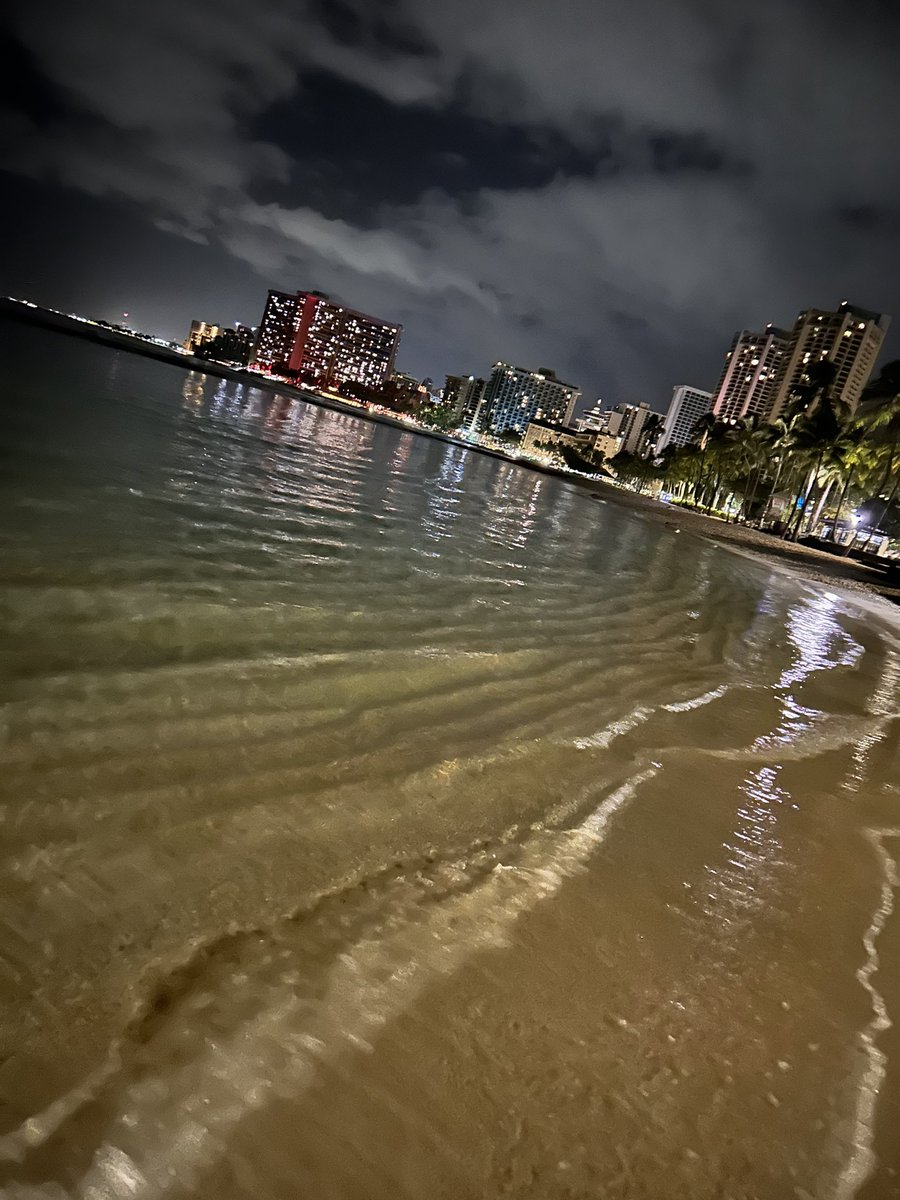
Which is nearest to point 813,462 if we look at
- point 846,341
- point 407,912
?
point 407,912

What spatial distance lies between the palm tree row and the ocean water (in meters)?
56.9

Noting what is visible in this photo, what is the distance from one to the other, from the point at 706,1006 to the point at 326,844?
6.79 ft

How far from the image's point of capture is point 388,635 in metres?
7.49

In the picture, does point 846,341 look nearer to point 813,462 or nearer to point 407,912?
point 813,462

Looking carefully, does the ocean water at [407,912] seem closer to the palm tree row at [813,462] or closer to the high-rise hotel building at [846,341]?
the palm tree row at [813,462]

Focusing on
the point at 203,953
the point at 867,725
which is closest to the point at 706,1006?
the point at 203,953

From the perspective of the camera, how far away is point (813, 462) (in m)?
67.8

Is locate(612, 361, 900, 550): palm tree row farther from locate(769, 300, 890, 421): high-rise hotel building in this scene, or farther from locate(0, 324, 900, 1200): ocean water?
locate(769, 300, 890, 421): high-rise hotel building

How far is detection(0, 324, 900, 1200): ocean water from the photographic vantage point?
2.24 meters

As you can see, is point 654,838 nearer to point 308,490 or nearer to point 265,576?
point 265,576

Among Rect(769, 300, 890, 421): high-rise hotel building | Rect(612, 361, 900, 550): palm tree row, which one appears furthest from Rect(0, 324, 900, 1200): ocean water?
Rect(769, 300, 890, 421): high-rise hotel building

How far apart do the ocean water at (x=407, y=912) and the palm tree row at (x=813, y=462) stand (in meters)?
56.9

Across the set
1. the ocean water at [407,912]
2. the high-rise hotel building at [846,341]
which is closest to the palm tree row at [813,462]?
the ocean water at [407,912]

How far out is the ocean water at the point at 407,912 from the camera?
7.34 feet
